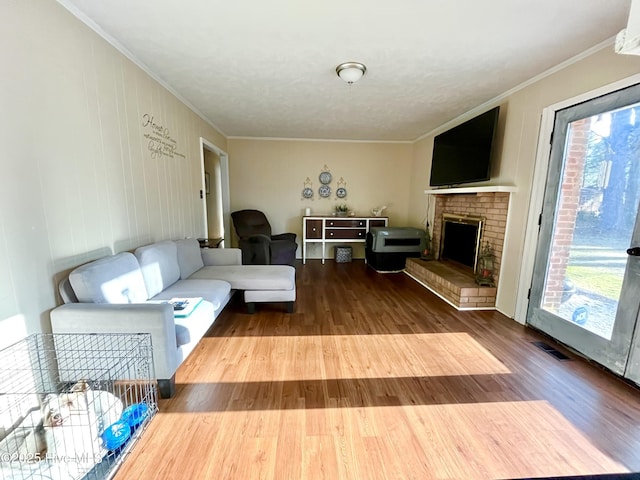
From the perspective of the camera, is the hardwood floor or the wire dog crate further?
the hardwood floor

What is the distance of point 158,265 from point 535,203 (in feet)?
11.1

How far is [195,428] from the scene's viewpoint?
1442 millimetres

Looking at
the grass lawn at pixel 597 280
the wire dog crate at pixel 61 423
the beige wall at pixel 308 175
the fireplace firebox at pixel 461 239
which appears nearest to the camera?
the wire dog crate at pixel 61 423

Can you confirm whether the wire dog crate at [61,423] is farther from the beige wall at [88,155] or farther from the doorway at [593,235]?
the doorway at [593,235]

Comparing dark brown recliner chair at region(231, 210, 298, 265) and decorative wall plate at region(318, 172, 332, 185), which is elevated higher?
decorative wall plate at region(318, 172, 332, 185)

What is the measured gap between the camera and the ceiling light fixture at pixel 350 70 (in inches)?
89.5

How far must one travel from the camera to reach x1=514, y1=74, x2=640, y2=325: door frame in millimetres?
2400

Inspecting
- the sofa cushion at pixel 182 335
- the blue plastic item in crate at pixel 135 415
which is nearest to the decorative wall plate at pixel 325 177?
the sofa cushion at pixel 182 335

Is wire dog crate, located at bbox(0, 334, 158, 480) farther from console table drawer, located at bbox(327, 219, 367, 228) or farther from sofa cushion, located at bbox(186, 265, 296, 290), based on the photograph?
console table drawer, located at bbox(327, 219, 367, 228)

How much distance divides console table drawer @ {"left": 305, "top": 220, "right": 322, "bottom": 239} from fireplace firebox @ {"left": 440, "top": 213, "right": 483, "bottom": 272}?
207cm

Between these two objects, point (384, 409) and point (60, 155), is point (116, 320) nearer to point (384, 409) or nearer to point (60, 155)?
point (60, 155)

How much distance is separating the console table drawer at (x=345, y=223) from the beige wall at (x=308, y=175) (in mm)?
476

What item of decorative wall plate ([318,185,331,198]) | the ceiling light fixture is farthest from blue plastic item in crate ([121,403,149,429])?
decorative wall plate ([318,185,331,198])

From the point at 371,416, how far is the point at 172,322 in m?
1.25
